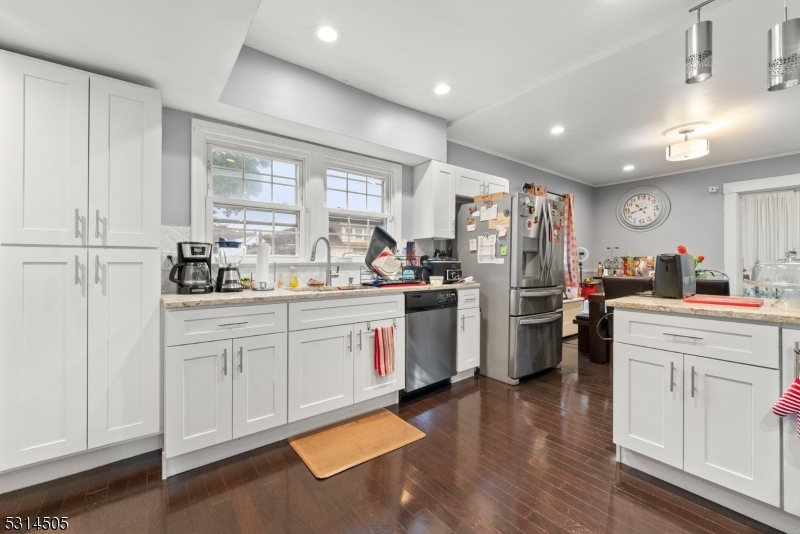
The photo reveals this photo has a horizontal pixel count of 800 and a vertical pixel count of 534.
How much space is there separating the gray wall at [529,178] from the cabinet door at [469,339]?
6.55 ft

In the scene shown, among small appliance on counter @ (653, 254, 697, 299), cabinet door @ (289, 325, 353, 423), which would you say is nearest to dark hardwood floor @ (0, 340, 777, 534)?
cabinet door @ (289, 325, 353, 423)

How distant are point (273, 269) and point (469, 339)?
6.45 ft

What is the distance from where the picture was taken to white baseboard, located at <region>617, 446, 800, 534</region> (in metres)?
1.41

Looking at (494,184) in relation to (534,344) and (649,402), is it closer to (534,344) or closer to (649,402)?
(534,344)

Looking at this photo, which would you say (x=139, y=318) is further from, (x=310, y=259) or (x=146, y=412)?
(x=310, y=259)

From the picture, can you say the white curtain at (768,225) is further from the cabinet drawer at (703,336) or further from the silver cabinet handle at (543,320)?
the cabinet drawer at (703,336)

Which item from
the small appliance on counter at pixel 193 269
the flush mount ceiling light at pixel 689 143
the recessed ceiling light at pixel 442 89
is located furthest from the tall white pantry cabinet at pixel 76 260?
the flush mount ceiling light at pixel 689 143

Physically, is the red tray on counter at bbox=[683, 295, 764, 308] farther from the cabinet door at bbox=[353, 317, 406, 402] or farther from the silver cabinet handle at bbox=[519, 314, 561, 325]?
the cabinet door at bbox=[353, 317, 406, 402]

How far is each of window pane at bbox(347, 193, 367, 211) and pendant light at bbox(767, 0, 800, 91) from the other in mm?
2854

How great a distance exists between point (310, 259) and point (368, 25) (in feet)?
5.86

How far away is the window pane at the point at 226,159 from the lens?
2.61 metres

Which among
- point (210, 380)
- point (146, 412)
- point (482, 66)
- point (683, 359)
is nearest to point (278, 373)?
point (210, 380)

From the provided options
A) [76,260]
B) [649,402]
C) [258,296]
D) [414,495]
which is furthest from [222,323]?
[649,402]

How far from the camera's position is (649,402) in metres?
1.76
